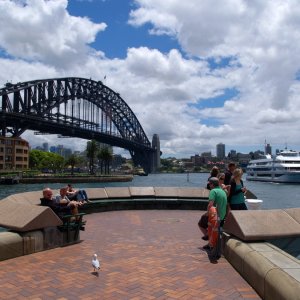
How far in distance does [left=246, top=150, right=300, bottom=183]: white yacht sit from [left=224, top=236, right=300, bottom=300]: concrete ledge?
7939 cm

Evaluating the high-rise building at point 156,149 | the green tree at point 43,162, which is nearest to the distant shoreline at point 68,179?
the green tree at point 43,162

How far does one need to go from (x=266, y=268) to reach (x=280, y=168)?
82.8 m

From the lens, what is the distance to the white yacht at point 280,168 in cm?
8162

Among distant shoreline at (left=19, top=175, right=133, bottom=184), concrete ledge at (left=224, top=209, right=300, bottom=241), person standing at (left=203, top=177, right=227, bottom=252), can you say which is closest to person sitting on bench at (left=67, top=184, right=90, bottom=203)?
person standing at (left=203, top=177, right=227, bottom=252)

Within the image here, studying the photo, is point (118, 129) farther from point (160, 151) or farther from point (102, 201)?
point (102, 201)

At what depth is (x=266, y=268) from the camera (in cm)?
491

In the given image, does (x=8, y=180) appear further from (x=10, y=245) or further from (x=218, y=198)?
(x=218, y=198)

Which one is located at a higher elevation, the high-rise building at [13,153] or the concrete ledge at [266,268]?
the high-rise building at [13,153]

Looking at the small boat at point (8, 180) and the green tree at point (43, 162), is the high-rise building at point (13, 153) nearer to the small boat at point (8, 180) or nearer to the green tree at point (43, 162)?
the green tree at point (43, 162)

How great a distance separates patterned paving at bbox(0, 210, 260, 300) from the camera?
5.16 meters

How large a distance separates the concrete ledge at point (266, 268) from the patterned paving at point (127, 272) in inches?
6.8

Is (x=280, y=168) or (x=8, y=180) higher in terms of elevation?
(x=280, y=168)

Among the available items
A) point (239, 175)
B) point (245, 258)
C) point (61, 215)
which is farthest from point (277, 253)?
point (61, 215)

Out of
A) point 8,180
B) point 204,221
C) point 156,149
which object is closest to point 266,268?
point 204,221
